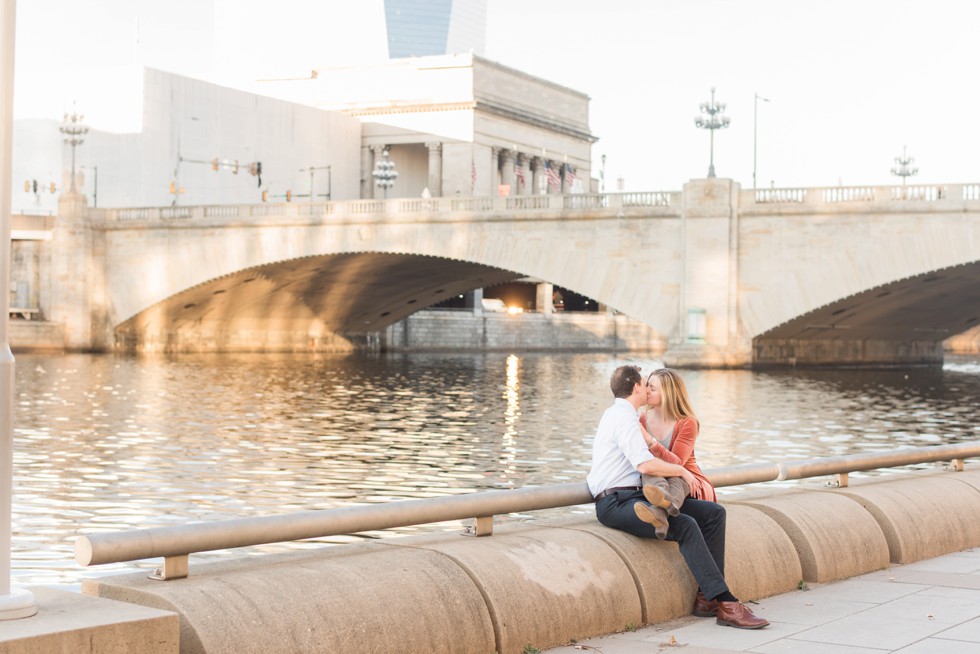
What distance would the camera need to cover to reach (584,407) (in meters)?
38.4

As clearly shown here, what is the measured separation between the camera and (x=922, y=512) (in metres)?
12.0

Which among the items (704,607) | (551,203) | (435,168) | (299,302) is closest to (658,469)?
(704,607)

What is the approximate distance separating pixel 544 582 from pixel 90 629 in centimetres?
296

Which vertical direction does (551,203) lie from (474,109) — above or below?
below

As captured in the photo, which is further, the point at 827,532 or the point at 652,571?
the point at 827,532

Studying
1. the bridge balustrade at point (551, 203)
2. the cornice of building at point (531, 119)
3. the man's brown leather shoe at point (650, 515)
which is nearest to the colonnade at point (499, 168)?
the cornice of building at point (531, 119)

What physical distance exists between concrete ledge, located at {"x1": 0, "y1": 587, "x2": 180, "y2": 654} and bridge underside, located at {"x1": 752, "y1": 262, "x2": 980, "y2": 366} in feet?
164

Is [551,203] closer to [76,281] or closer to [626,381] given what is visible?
[76,281]

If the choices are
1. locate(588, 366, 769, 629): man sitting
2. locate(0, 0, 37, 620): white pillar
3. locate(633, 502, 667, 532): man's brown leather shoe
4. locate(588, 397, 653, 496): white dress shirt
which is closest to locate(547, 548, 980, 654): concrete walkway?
locate(588, 366, 769, 629): man sitting

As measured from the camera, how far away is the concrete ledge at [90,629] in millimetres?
6090

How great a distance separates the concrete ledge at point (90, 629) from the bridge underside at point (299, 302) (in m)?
61.3

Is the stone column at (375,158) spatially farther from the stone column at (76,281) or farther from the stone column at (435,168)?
the stone column at (76,281)

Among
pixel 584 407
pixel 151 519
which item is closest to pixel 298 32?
pixel 584 407

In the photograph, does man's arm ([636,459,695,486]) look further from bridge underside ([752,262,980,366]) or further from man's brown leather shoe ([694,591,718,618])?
bridge underside ([752,262,980,366])
